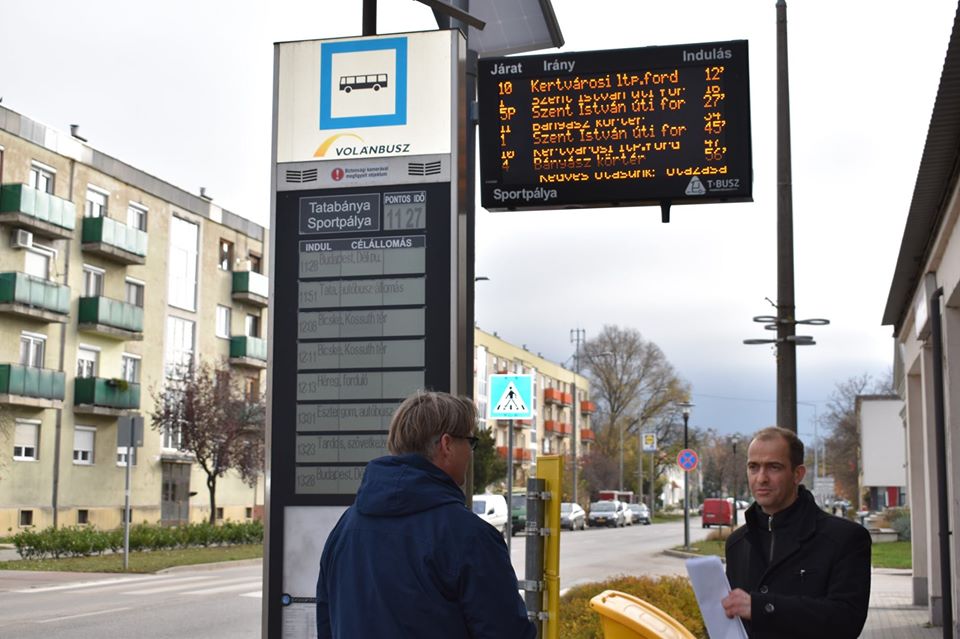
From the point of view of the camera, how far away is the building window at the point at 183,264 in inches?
1994

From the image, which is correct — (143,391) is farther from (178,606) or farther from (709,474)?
(709,474)

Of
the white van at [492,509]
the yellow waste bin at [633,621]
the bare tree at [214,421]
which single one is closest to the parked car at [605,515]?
the white van at [492,509]

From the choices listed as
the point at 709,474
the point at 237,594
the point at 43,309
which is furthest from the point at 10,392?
the point at 709,474

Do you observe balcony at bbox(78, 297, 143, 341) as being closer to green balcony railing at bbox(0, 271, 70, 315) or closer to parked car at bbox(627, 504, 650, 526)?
green balcony railing at bbox(0, 271, 70, 315)

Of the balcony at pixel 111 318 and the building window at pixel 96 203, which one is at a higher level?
the building window at pixel 96 203

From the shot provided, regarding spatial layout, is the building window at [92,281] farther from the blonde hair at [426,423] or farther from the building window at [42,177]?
Result: the blonde hair at [426,423]

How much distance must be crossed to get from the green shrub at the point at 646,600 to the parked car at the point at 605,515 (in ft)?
183

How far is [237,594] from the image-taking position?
20625 mm

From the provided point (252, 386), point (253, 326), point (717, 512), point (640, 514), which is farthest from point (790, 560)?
point (640, 514)

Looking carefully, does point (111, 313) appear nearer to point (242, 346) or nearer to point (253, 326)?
point (242, 346)

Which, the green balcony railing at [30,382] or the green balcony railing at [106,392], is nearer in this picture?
the green balcony railing at [30,382]

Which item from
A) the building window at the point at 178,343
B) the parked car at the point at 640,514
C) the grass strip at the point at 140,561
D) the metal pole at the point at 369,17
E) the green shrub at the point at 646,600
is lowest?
the parked car at the point at 640,514

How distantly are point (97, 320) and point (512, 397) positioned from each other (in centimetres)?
2910

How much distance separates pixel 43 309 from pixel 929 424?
32013mm
